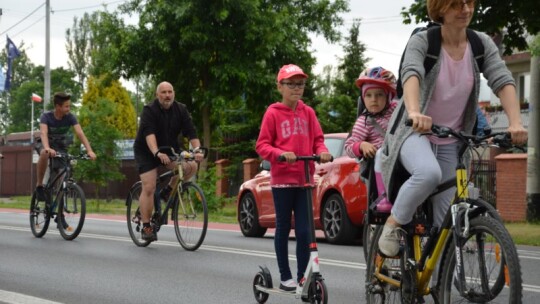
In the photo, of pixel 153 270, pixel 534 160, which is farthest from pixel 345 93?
pixel 153 270

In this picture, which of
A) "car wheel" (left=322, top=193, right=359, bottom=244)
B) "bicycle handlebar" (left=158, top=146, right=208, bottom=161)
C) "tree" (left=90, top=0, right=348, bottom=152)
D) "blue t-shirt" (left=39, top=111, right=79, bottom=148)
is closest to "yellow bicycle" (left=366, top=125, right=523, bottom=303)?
"bicycle handlebar" (left=158, top=146, right=208, bottom=161)

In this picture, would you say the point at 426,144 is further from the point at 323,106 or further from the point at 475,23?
the point at 323,106

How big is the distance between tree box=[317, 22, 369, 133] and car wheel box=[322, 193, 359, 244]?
3647cm

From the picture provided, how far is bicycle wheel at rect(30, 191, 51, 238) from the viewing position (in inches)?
551

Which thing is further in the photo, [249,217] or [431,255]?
[249,217]

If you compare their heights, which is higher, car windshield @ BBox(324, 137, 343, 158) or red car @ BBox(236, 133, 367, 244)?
car windshield @ BBox(324, 137, 343, 158)

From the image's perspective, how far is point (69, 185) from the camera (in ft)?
44.8

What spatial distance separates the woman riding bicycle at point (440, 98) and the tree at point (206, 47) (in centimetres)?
2481

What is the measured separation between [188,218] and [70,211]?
93.7 inches

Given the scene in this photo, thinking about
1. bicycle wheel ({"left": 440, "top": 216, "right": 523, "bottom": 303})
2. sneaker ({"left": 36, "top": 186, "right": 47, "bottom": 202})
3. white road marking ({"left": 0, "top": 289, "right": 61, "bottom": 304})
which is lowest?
white road marking ({"left": 0, "top": 289, "right": 61, "bottom": 304})

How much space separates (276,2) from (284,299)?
36.2 m

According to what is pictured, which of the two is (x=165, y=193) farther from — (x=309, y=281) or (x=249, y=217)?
(x=309, y=281)

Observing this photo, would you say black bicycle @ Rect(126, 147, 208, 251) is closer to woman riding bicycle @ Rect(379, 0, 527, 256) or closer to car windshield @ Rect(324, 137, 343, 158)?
car windshield @ Rect(324, 137, 343, 158)

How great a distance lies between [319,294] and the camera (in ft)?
21.7
